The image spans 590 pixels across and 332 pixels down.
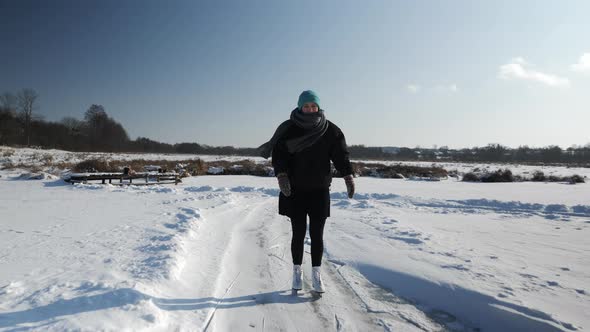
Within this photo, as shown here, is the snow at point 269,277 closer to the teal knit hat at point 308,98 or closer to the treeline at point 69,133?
the teal knit hat at point 308,98

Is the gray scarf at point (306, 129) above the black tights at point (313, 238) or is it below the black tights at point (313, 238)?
above

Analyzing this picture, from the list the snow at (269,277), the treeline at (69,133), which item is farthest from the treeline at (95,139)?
the snow at (269,277)

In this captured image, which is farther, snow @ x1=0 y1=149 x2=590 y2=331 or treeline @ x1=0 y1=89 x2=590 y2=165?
treeline @ x1=0 y1=89 x2=590 y2=165

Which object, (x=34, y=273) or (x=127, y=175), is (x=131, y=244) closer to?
(x=34, y=273)

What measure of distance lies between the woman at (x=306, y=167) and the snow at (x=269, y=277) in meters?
0.46

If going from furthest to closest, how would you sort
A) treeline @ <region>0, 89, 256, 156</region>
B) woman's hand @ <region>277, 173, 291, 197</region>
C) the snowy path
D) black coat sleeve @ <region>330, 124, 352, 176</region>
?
treeline @ <region>0, 89, 256, 156</region>
black coat sleeve @ <region>330, 124, 352, 176</region>
woman's hand @ <region>277, 173, 291, 197</region>
the snowy path

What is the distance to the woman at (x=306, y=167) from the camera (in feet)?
8.45

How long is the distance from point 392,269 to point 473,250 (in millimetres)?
1380

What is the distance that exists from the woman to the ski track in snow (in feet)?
1.50

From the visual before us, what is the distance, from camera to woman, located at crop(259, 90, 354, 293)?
257 cm

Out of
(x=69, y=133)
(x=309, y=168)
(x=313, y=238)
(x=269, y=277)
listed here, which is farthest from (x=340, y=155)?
(x=69, y=133)

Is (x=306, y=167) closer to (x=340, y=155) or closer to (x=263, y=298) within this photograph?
(x=340, y=155)

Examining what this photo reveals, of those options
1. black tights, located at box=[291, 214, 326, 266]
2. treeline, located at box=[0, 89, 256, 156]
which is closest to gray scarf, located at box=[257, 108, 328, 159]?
black tights, located at box=[291, 214, 326, 266]

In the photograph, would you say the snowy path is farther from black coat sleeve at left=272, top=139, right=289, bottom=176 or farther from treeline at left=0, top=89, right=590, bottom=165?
treeline at left=0, top=89, right=590, bottom=165
